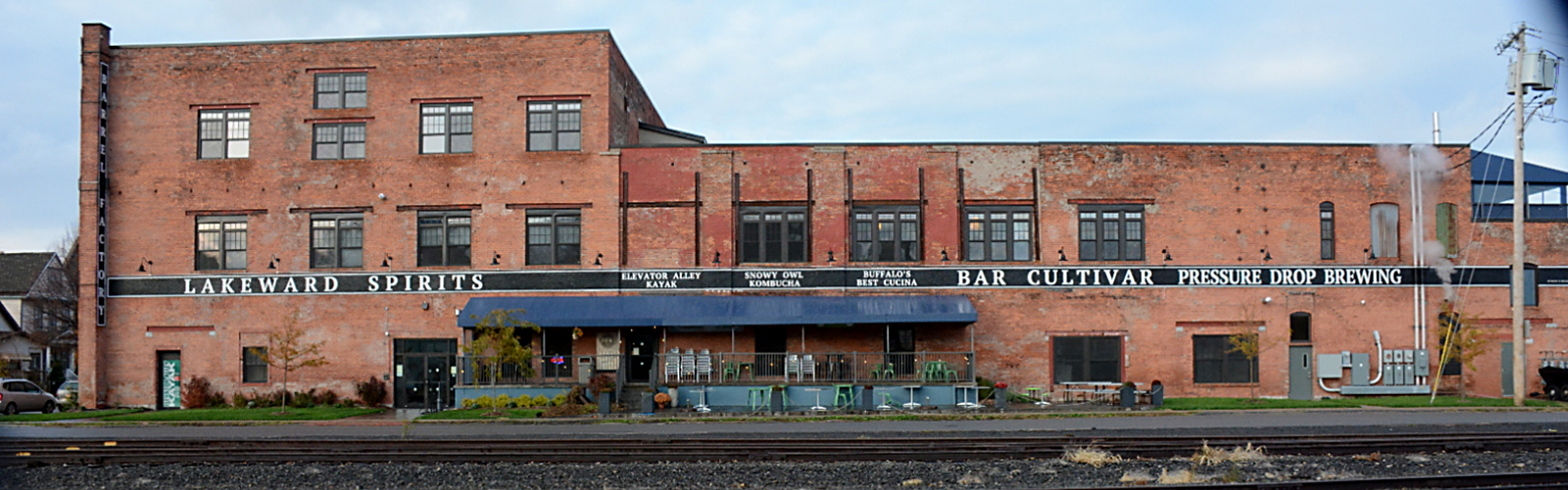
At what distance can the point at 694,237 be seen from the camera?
2956 cm

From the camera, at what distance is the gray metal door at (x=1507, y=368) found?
29.6 meters

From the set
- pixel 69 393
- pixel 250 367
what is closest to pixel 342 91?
pixel 250 367

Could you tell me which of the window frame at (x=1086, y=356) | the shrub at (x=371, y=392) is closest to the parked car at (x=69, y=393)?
the shrub at (x=371, y=392)

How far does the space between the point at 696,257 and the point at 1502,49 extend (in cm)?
2171

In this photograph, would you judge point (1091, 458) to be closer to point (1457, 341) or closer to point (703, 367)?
point (703, 367)

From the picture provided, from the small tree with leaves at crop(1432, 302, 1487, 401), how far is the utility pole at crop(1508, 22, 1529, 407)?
104cm

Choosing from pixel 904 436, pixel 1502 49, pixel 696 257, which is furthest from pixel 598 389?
pixel 1502 49

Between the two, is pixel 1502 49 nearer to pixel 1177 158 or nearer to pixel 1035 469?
pixel 1177 158

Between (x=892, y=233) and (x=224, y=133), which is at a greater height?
(x=224, y=133)

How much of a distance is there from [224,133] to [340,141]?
11.4 ft

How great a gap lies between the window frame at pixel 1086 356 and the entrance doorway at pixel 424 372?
663 inches

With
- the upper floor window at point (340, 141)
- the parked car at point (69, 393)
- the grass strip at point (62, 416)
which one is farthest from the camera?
the parked car at point (69, 393)

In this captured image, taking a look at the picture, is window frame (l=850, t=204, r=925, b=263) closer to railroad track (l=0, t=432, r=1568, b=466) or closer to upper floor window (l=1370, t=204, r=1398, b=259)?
railroad track (l=0, t=432, r=1568, b=466)

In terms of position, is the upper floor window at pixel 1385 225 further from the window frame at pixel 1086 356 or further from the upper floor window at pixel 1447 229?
the window frame at pixel 1086 356
